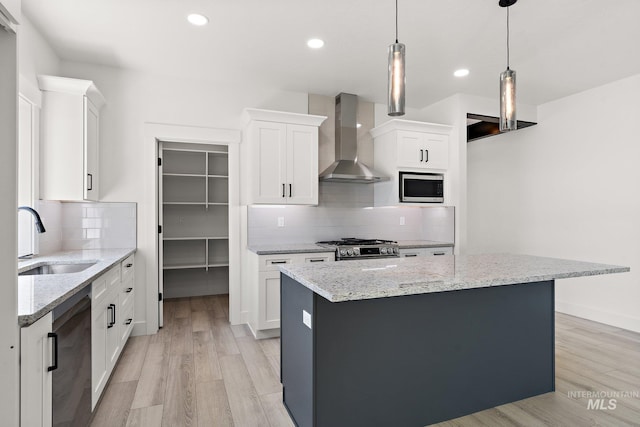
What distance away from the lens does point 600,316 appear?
13.9ft

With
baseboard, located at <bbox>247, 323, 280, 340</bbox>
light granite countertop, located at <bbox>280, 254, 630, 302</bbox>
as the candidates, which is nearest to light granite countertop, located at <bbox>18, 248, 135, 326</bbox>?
light granite countertop, located at <bbox>280, 254, 630, 302</bbox>

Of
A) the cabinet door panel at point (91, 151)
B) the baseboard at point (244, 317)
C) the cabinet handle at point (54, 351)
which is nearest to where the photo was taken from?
the cabinet handle at point (54, 351)

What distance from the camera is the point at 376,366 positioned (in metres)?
2.03

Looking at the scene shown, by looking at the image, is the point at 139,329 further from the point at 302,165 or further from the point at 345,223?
the point at 345,223

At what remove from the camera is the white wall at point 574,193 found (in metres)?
4.01

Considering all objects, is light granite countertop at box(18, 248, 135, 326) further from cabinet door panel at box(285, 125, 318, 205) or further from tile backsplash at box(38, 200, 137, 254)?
cabinet door panel at box(285, 125, 318, 205)

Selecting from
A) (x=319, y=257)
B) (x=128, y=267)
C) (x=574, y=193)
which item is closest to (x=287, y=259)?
(x=319, y=257)

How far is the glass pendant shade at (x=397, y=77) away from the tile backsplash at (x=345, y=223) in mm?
2640

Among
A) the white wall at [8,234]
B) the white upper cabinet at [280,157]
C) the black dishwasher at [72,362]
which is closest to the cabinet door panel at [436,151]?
the white upper cabinet at [280,157]

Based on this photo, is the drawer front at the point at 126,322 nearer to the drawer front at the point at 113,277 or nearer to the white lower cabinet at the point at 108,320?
the white lower cabinet at the point at 108,320

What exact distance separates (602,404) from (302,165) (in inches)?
126

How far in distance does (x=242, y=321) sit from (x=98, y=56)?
3066 mm

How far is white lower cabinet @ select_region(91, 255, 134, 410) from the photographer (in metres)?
Answer: 2.19

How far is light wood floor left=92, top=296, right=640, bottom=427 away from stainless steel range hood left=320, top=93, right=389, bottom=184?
2.06 meters
